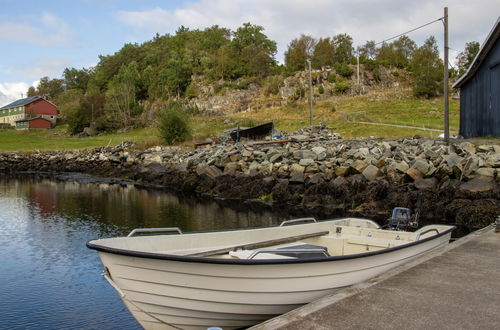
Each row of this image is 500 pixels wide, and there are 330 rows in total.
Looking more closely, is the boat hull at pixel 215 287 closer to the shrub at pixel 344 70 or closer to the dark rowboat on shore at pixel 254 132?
the dark rowboat on shore at pixel 254 132

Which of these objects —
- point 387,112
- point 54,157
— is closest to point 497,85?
point 387,112

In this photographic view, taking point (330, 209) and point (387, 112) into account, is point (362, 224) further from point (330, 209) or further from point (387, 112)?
point (387, 112)

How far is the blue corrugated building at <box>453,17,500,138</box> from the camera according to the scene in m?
24.6

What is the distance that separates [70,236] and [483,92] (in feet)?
73.9

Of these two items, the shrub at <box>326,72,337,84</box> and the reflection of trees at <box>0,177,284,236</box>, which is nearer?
the reflection of trees at <box>0,177,284,236</box>

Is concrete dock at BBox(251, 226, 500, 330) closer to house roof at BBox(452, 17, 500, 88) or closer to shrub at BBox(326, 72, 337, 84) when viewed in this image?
house roof at BBox(452, 17, 500, 88)

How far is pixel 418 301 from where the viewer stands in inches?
256

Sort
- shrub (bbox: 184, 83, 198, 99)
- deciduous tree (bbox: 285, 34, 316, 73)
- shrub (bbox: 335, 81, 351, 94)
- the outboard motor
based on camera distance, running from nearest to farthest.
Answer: the outboard motor, shrub (bbox: 335, 81, 351, 94), deciduous tree (bbox: 285, 34, 316, 73), shrub (bbox: 184, 83, 198, 99)

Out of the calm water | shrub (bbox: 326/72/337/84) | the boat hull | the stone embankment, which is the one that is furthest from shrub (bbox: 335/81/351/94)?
the boat hull

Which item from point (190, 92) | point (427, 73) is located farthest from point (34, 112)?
point (427, 73)

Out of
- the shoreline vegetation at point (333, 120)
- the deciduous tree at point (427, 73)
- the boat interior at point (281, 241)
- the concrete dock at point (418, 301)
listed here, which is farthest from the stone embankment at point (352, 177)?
the deciduous tree at point (427, 73)

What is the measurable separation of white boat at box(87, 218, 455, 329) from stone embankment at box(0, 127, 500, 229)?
10959 millimetres

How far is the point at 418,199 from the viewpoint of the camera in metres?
19.2

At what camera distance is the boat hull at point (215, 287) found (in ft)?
22.5
